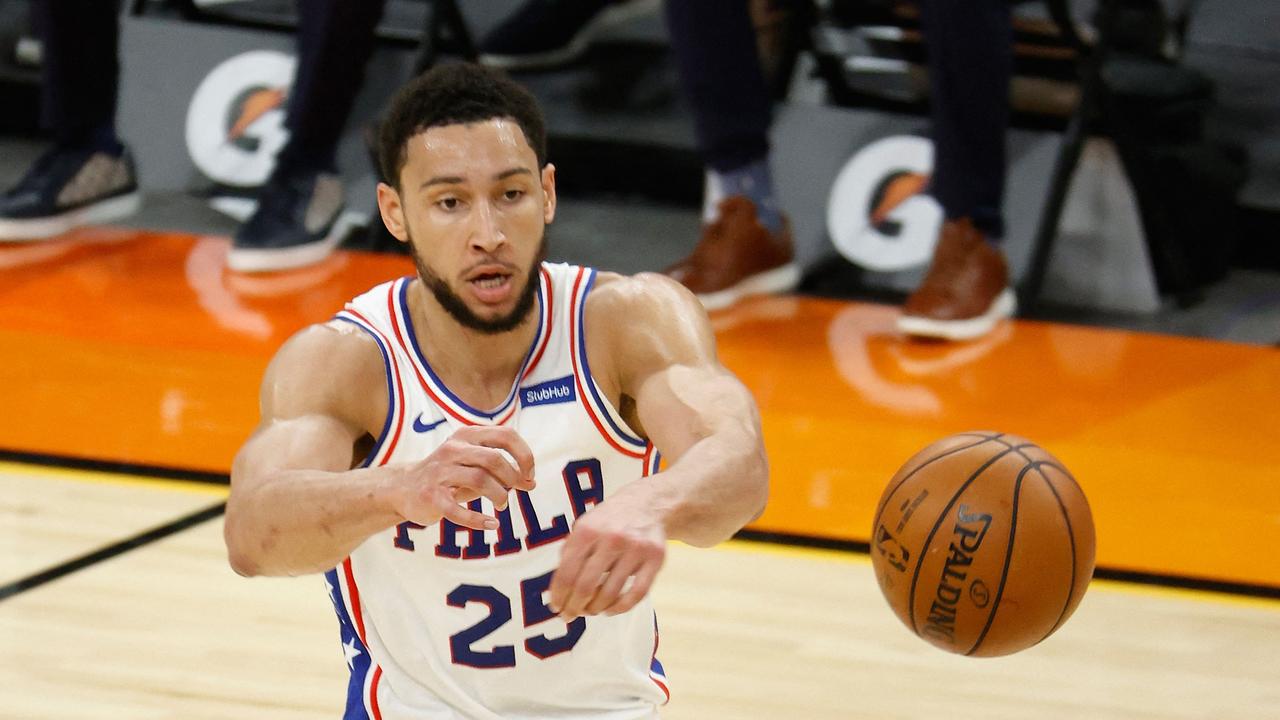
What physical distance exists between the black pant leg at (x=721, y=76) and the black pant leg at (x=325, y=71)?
99 centimetres

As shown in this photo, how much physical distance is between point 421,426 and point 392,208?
1.04 ft

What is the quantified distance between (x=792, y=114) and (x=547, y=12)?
1264mm

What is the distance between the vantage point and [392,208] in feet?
8.70

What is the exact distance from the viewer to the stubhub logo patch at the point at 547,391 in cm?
270

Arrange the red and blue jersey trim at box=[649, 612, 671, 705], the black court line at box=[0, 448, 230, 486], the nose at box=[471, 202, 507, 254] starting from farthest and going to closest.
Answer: the black court line at box=[0, 448, 230, 486]
the red and blue jersey trim at box=[649, 612, 671, 705]
the nose at box=[471, 202, 507, 254]

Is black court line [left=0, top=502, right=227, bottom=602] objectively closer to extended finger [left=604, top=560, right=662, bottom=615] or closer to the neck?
the neck

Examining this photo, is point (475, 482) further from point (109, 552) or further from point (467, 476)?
point (109, 552)

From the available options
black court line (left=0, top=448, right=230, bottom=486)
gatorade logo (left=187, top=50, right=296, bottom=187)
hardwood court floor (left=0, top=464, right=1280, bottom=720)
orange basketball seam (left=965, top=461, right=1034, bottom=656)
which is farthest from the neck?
gatorade logo (left=187, top=50, right=296, bottom=187)

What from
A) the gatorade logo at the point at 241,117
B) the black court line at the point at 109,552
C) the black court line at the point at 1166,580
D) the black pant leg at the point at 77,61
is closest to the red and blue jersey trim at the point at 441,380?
the black court line at the point at 109,552

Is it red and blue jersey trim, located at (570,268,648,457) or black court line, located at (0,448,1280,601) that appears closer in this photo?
red and blue jersey trim, located at (570,268,648,457)

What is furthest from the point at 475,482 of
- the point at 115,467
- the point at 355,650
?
the point at 115,467

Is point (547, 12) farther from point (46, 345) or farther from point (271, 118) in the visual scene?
point (46, 345)

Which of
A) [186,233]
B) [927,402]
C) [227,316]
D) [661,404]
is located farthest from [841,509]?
[186,233]

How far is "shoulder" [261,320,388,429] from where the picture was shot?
8.50ft
